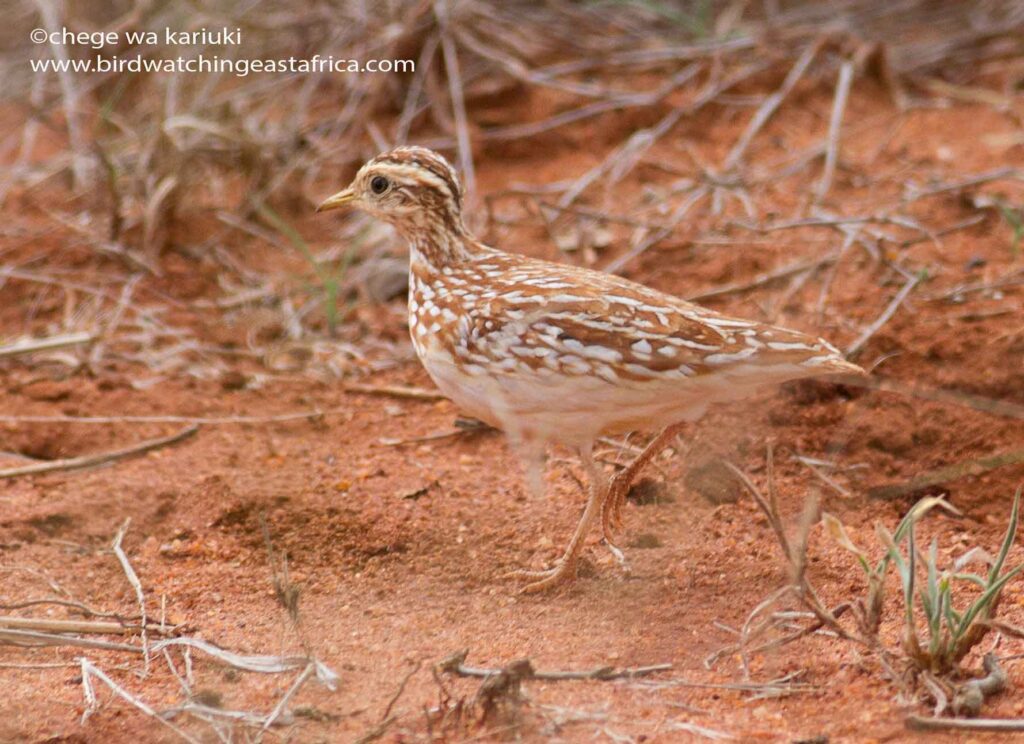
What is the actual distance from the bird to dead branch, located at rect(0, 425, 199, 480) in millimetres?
1457

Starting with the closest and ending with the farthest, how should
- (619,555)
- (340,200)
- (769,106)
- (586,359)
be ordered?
(586,359) → (619,555) → (340,200) → (769,106)

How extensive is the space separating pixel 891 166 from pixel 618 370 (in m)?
3.91

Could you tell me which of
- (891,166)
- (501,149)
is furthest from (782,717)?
(501,149)

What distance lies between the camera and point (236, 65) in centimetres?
876

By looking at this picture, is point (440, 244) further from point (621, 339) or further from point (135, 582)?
point (135, 582)

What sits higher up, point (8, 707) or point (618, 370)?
point (618, 370)

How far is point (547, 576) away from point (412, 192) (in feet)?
4.88

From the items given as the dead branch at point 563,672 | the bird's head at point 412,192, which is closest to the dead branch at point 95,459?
the bird's head at point 412,192

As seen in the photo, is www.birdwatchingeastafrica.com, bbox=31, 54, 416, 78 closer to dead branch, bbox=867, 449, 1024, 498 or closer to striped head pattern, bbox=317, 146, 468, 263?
striped head pattern, bbox=317, 146, 468, 263

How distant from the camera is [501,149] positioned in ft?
27.2

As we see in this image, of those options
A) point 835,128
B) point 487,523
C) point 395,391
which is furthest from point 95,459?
point 835,128

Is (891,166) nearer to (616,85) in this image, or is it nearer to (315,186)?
(616,85)

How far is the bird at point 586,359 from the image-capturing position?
4.09 metres

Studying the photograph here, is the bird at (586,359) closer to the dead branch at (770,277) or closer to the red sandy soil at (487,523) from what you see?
the red sandy soil at (487,523)
